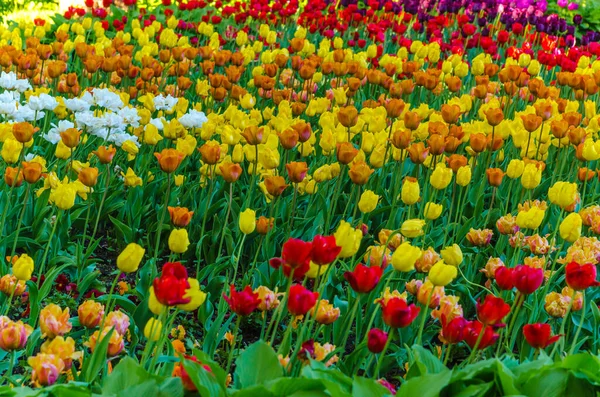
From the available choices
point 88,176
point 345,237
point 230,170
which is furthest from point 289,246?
point 88,176

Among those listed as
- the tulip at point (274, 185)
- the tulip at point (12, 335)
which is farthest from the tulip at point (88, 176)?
the tulip at point (12, 335)

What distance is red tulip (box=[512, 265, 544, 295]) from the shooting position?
2305 mm

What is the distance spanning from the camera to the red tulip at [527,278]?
230 cm

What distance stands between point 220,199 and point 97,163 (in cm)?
81

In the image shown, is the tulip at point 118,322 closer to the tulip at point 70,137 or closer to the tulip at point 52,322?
the tulip at point 52,322

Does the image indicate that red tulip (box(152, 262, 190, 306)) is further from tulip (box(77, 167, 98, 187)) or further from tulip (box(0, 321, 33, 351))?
tulip (box(77, 167, 98, 187))

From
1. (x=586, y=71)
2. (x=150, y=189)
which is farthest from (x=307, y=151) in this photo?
(x=586, y=71)

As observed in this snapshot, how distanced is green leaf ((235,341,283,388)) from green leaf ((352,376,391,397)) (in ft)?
0.69

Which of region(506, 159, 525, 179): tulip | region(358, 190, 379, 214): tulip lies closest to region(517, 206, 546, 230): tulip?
region(358, 190, 379, 214): tulip

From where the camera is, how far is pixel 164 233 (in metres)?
4.01

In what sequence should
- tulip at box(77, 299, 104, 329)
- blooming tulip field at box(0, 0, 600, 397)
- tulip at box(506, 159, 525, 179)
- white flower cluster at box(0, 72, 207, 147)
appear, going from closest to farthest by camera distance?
1. blooming tulip field at box(0, 0, 600, 397)
2. tulip at box(77, 299, 104, 329)
3. tulip at box(506, 159, 525, 179)
4. white flower cluster at box(0, 72, 207, 147)

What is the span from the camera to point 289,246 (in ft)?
7.05

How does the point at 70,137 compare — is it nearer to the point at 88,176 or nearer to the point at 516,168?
the point at 88,176

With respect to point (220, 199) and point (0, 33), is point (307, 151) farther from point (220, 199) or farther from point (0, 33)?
point (0, 33)
